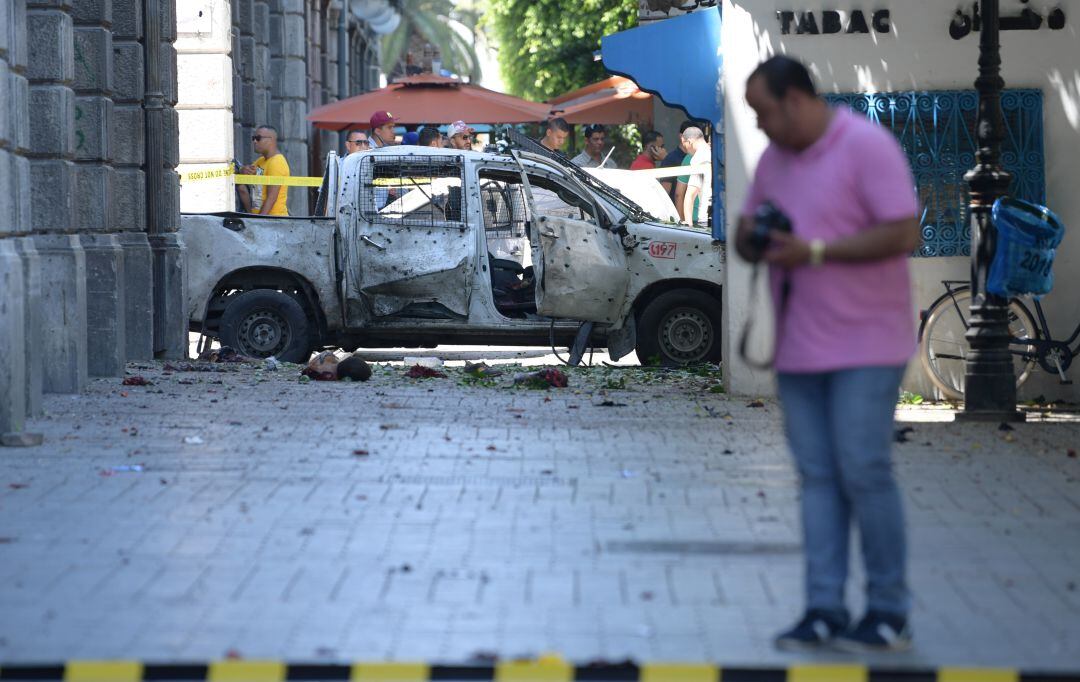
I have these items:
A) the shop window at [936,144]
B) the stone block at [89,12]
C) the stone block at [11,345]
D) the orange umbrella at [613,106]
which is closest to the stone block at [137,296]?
the stone block at [89,12]

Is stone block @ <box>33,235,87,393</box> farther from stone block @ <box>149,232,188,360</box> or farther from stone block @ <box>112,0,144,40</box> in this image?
stone block @ <box>112,0,144,40</box>

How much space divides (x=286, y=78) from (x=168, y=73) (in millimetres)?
12029

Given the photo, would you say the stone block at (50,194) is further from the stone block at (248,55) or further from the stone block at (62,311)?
the stone block at (248,55)

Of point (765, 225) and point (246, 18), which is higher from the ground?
point (246, 18)

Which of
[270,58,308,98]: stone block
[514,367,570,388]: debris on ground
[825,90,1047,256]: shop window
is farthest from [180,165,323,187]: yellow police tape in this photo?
[825,90,1047,256]: shop window

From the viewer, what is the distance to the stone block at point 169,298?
626 inches

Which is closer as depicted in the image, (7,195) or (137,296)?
(7,195)

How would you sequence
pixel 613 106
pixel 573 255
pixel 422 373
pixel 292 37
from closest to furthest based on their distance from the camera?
pixel 422 373
pixel 573 255
pixel 292 37
pixel 613 106

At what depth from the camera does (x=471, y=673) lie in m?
5.11

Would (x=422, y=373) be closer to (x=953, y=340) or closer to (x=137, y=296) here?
(x=137, y=296)

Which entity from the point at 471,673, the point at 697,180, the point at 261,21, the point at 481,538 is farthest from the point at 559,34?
the point at 471,673

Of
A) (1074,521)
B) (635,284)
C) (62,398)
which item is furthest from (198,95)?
(1074,521)

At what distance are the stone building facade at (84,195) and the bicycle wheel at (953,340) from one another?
5752mm

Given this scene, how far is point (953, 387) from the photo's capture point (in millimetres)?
12602
